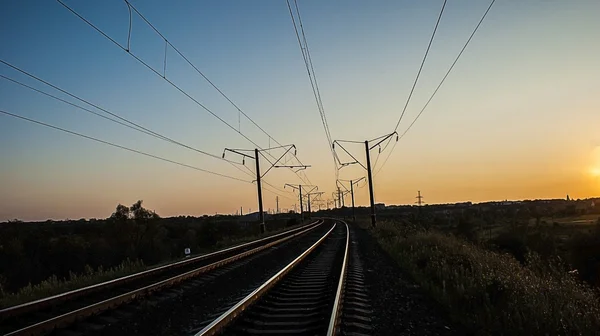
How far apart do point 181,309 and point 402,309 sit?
15.5ft

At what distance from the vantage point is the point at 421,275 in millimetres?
17250

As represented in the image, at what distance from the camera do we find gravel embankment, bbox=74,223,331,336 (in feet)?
31.2

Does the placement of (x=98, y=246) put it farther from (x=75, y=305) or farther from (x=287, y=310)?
(x=287, y=310)

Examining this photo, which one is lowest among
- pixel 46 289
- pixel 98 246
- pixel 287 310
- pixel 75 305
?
pixel 287 310

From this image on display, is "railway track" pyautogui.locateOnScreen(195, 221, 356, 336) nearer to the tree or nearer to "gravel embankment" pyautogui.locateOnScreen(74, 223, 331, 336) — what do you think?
"gravel embankment" pyautogui.locateOnScreen(74, 223, 331, 336)

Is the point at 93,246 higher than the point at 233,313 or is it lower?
higher

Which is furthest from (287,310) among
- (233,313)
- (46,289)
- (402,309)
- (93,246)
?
(93,246)

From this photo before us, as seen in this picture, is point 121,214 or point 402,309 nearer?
point 402,309

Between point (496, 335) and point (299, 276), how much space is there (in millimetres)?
8784

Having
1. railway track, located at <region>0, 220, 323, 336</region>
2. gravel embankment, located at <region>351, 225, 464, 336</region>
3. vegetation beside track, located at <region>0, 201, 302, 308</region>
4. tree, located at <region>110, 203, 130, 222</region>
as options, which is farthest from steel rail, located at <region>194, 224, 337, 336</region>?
tree, located at <region>110, 203, 130, 222</region>

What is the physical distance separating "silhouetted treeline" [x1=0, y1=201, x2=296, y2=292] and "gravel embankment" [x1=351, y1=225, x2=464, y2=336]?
22.1 m

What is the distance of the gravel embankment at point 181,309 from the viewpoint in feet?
31.2

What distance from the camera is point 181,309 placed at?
37.6 feet

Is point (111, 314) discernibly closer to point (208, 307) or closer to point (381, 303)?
point (208, 307)
